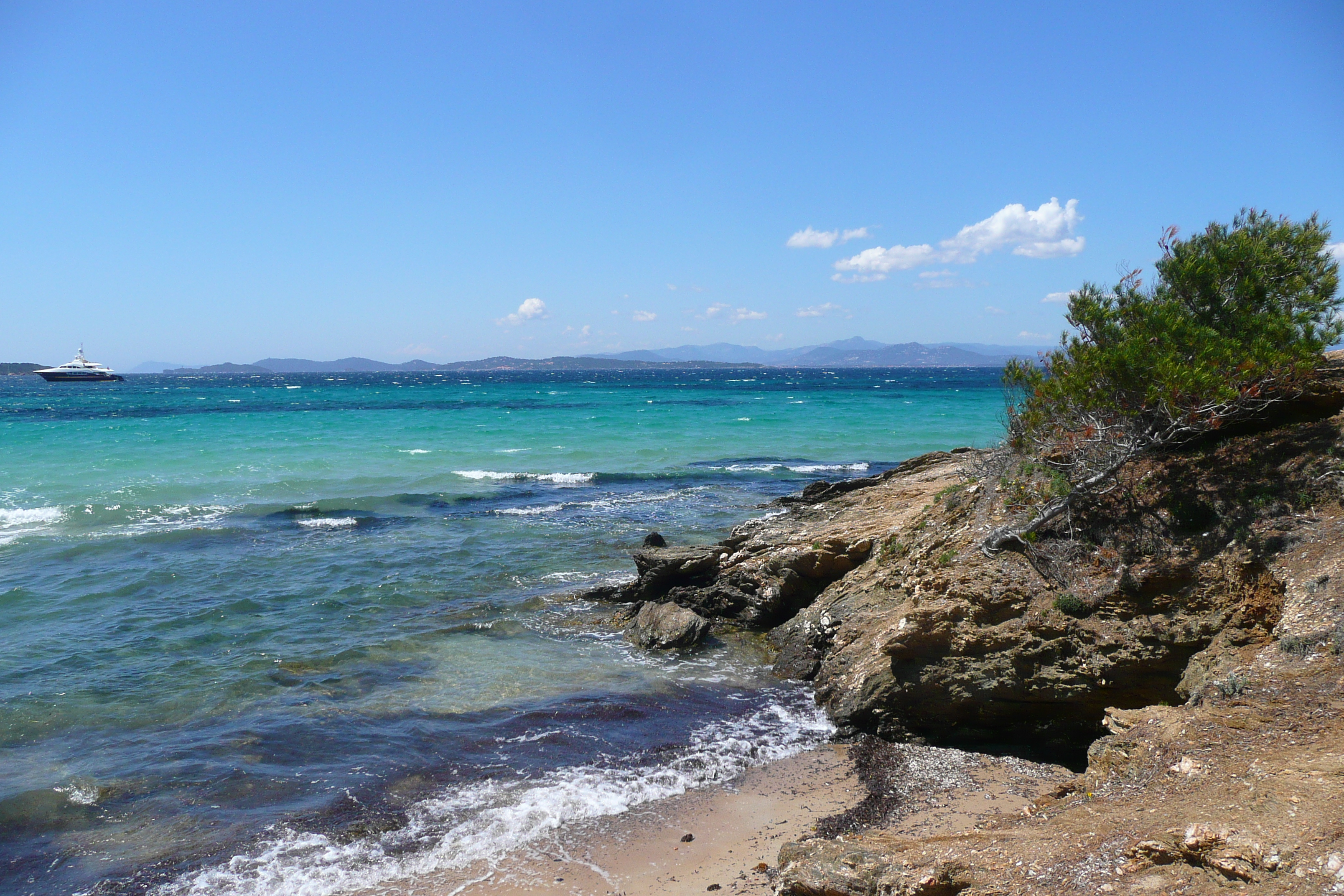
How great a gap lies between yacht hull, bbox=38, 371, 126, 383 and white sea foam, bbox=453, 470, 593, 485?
12495 centimetres

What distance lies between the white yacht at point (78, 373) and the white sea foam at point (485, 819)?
14463cm

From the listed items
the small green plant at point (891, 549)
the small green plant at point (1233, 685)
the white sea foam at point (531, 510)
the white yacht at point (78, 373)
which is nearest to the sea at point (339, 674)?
the white sea foam at point (531, 510)

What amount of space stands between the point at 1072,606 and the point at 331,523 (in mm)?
18703

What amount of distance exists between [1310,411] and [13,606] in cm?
2030

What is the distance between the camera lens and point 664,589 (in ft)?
44.0

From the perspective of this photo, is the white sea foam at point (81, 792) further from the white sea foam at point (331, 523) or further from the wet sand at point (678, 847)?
the white sea foam at point (331, 523)

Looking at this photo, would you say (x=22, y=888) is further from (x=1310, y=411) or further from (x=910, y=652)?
(x=1310, y=411)

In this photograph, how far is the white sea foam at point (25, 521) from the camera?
1914cm

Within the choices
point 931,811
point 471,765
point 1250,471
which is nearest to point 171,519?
point 471,765

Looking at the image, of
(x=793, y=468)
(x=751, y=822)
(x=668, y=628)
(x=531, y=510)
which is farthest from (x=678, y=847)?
(x=793, y=468)

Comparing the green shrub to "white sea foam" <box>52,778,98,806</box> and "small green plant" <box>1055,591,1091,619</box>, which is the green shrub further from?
"white sea foam" <box>52,778,98,806</box>

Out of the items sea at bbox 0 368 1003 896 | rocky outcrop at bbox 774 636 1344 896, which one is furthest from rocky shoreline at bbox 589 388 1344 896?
sea at bbox 0 368 1003 896

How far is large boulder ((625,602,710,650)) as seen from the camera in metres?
11.7

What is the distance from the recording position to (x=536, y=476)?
92.8 ft
